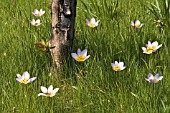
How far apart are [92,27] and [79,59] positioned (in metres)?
A: 0.38

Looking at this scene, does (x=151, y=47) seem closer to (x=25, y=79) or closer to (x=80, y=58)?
(x=80, y=58)

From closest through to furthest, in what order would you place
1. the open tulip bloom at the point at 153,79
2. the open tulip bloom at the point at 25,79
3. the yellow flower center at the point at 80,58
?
1. the open tulip bloom at the point at 153,79
2. the open tulip bloom at the point at 25,79
3. the yellow flower center at the point at 80,58

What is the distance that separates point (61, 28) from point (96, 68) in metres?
0.28

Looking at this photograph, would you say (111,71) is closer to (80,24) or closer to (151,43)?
(151,43)

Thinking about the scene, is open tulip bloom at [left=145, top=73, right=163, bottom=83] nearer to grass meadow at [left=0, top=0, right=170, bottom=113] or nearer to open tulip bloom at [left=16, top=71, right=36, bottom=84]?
grass meadow at [left=0, top=0, right=170, bottom=113]

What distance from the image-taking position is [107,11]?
2.72 metres

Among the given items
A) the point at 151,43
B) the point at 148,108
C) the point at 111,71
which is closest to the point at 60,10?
the point at 111,71

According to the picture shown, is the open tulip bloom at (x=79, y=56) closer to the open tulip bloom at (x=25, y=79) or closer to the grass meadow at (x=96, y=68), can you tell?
the grass meadow at (x=96, y=68)

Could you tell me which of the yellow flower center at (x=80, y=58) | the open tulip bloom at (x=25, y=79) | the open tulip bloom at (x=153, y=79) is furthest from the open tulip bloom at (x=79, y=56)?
the open tulip bloom at (x=153, y=79)

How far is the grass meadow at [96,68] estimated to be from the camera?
1.88m

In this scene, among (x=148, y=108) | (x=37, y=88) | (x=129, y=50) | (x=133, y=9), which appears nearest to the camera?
(x=148, y=108)

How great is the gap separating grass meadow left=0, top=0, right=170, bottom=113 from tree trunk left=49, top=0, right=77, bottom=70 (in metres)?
0.07

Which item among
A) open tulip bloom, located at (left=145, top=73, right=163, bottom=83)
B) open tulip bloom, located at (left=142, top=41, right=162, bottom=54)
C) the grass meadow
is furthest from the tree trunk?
open tulip bloom, located at (left=145, top=73, right=163, bottom=83)

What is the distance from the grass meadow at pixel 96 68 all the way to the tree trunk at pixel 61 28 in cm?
7
